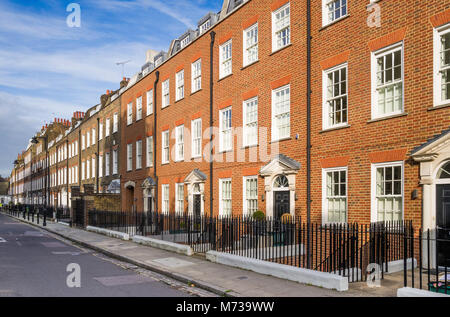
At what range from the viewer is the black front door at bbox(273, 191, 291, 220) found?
1440 centimetres

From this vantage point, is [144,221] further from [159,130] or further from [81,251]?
[159,130]

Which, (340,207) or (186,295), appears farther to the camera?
A: (340,207)

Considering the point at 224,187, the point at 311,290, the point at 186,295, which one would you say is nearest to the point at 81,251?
the point at 224,187

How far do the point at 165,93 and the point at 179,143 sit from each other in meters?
3.73

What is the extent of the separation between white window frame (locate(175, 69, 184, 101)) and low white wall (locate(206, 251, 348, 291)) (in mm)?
12319

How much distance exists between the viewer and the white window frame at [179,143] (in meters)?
22.2

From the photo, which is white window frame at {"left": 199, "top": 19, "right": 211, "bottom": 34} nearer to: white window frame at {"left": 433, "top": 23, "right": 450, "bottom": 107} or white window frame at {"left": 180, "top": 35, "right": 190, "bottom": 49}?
white window frame at {"left": 180, "top": 35, "right": 190, "bottom": 49}

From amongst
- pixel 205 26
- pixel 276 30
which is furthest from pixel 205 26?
pixel 276 30

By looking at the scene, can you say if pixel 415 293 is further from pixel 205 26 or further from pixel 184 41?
pixel 184 41

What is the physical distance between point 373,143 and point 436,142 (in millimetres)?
1988

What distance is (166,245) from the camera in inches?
595

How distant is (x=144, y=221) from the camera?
18.8 metres

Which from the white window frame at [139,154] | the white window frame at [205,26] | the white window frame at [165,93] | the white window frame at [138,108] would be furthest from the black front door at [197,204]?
the white window frame at [138,108]

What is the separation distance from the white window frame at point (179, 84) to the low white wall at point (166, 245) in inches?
330
